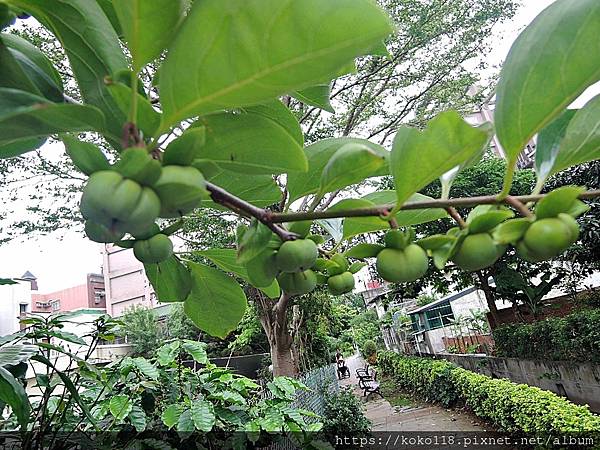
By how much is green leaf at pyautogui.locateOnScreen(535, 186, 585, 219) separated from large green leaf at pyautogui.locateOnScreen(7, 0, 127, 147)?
41cm

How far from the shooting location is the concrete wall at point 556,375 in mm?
5601

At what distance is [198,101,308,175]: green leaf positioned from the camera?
41 centimetres

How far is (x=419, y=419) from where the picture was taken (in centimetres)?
804

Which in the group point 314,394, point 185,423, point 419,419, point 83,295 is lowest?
point 419,419

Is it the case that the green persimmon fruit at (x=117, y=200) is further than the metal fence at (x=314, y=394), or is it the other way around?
the metal fence at (x=314, y=394)

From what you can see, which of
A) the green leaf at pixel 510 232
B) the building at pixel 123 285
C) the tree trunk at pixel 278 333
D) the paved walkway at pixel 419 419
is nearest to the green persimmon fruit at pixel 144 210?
the green leaf at pixel 510 232

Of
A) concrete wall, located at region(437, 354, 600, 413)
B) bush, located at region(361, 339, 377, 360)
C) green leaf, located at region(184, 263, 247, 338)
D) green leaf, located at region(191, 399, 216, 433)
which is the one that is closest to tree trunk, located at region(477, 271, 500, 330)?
concrete wall, located at region(437, 354, 600, 413)

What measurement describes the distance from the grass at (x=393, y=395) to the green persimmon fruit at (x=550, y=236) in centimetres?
1033

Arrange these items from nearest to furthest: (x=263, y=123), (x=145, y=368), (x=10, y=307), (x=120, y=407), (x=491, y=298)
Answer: (x=263, y=123), (x=120, y=407), (x=145, y=368), (x=491, y=298), (x=10, y=307)

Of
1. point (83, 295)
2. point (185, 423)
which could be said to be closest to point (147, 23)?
point (185, 423)

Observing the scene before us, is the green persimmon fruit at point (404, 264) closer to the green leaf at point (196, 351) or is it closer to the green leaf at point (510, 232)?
the green leaf at point (510, 232)

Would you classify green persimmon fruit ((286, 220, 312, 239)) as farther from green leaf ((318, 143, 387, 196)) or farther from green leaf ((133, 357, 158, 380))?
green leaf ((133, 357, 158, 380))

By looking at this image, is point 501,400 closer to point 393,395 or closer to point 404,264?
point 393,395

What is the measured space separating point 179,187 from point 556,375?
7634 millimetres
